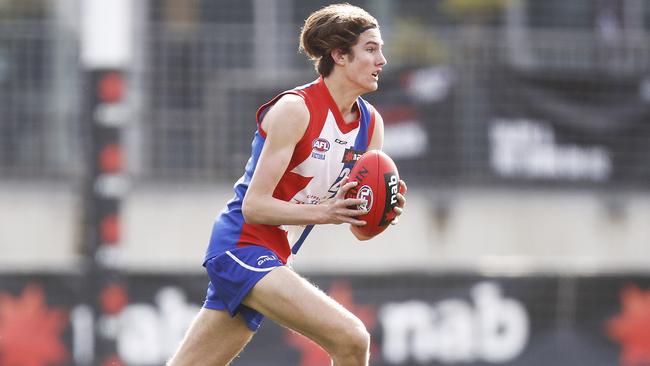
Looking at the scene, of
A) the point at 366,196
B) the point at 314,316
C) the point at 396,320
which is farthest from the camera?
the point at 396,320

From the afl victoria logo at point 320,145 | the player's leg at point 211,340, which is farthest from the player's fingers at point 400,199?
the player's leg at point 211,340

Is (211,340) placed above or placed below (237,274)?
below

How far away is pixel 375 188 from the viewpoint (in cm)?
642

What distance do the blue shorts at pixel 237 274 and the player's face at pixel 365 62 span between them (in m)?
0.94

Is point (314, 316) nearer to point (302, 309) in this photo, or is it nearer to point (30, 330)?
point (302, 309)

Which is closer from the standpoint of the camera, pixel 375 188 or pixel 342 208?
pixel 342 208

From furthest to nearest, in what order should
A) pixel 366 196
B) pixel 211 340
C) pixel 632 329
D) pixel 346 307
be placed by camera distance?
1. pixel 632 329
2. pixel 346 307
3. pixel 211 340
4. pixel 366 196

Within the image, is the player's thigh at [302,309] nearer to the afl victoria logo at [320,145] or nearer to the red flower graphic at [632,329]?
the afl victoria logo at [320,145]

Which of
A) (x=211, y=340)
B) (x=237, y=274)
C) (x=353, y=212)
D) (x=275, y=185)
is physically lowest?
(x=211, y=340)

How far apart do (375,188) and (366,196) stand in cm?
6

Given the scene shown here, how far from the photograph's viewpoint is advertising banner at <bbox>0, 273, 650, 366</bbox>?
1067 cm

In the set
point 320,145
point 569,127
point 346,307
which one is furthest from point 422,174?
point 320,145

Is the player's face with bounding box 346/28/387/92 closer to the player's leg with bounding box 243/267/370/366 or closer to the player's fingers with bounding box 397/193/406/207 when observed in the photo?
the player's fingers with bounding box 397/193/406/207

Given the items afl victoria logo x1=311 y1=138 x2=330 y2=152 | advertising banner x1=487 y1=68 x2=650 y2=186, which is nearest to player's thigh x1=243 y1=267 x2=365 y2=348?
afl victoria logo x1=311 y1=138 x2=330 y2=152
